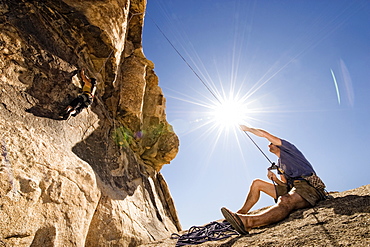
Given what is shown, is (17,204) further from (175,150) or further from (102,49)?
(175,150)

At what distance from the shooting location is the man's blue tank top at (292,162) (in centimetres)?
408

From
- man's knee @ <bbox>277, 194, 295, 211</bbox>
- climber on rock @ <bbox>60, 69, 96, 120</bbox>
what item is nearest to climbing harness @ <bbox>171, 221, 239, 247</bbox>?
man's knee @ <bbox>277, 194, 295, 211</bbox>

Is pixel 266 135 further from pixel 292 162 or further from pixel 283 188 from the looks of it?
pixel 283 188

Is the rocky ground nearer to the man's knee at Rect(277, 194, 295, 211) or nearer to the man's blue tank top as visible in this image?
the man's knee at Rect(277, 194, 295, 211)

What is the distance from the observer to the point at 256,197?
14.7 ft

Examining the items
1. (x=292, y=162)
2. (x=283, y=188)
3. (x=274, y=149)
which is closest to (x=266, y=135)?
(x=274, y=149)

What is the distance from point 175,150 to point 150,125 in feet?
5.56

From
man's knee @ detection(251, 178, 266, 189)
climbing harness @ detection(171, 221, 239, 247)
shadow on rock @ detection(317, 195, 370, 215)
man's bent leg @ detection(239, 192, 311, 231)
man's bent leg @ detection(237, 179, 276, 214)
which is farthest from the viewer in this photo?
man's knee @ detection(251, 178, 266, 189)

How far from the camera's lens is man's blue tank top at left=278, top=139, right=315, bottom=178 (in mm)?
4082

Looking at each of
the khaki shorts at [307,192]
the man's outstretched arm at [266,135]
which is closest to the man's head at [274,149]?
the man's outstretched arm at [266,135]

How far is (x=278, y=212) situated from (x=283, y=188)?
1.18m

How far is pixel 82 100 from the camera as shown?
16.9 feet

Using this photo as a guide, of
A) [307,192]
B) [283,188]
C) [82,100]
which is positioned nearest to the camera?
[307,192]

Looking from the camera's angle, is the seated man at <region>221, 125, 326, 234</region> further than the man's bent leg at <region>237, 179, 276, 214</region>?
No
